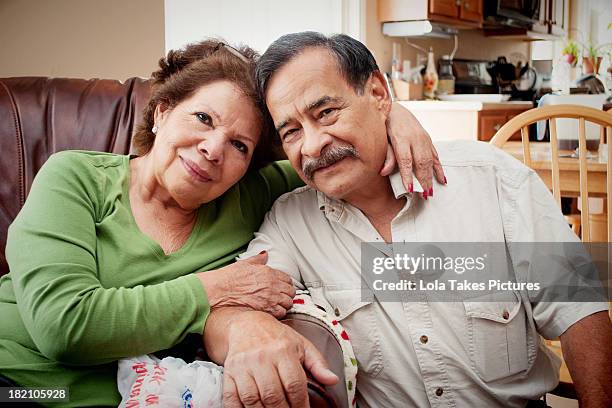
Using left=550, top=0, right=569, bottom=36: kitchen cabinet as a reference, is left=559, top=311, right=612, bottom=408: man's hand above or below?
below

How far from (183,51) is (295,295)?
2.02ft

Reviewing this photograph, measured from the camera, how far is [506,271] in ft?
4.42

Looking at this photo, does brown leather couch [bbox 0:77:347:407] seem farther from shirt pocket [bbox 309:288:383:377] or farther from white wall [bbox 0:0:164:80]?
shirt pocket [bbox 309:288:383:377]

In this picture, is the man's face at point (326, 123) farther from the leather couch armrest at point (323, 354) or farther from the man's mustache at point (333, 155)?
the leather couch armrest at point (323, 354)

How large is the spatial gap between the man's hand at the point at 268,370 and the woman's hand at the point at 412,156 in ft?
1.33

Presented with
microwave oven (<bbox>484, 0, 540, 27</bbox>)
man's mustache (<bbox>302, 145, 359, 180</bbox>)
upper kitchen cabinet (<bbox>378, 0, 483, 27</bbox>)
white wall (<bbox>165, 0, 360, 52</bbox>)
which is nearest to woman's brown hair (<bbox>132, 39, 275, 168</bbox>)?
man's mustache (<bbox>302, 145, 359, 180</bbox>)

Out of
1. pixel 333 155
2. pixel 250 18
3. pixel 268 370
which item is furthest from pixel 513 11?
pixel 268 370

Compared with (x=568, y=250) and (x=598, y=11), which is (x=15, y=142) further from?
(x=598, y=11)

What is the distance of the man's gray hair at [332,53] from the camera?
4.42 feet

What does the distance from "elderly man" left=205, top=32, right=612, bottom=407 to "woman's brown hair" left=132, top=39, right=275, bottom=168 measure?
0.07 meters

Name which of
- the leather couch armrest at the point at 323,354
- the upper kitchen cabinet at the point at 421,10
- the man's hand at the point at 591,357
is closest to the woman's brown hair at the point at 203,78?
the leather couch armrest at the point at 323,354

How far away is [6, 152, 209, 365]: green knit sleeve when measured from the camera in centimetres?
115

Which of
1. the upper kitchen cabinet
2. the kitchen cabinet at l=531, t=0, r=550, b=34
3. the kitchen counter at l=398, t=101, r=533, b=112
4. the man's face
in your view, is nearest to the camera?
the man's face

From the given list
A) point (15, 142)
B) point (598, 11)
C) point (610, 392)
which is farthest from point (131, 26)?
point (598, 11)
